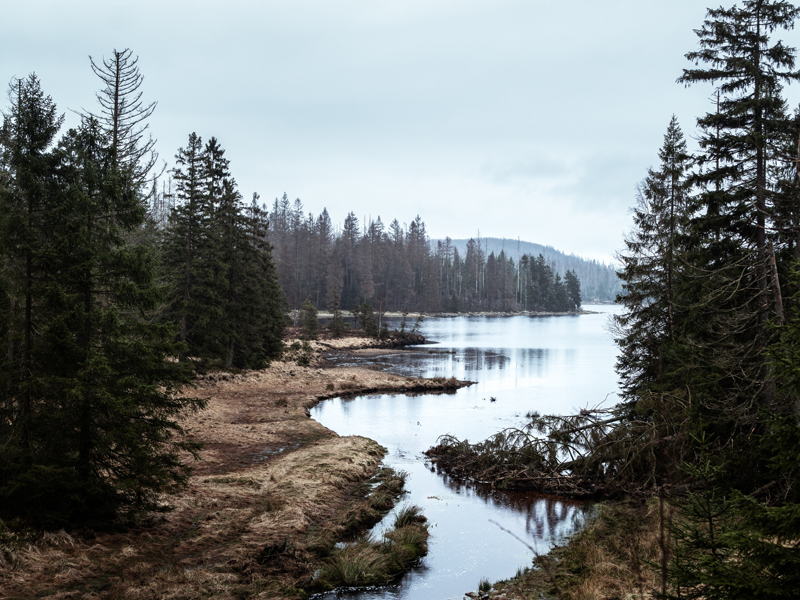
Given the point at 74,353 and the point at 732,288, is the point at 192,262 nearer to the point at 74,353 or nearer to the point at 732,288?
the point at 74,353

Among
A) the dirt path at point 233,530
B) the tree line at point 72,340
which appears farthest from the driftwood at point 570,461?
the tree line at point 72,340

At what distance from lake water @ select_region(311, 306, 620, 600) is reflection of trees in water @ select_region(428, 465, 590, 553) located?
0.02m

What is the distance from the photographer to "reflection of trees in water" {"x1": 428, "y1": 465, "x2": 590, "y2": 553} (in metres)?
11.4

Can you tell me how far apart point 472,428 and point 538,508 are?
840cm

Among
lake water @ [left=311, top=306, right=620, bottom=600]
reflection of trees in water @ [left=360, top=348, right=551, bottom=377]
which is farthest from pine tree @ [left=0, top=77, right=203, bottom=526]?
reflection of trees in water @ [left=360, top=348, right=551, bottom=377]

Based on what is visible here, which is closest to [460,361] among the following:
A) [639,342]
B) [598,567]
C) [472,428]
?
[472,428]

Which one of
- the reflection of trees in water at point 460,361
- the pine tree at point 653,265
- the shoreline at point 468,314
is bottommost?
the reflection of trees in water at point 460,361

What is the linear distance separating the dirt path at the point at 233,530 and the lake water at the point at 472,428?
132 cm

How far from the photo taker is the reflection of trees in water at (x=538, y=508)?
11430 millimetres

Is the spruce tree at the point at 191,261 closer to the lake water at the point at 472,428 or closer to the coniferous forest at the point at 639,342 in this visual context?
the coniferous forest at the point at 639,342

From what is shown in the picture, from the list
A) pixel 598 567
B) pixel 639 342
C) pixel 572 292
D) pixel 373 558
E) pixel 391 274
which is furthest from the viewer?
pixel 572 292

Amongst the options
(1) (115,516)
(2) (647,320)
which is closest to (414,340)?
(2) (647,320)

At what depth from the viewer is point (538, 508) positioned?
512 inches

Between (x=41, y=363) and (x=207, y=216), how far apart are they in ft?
70.4
